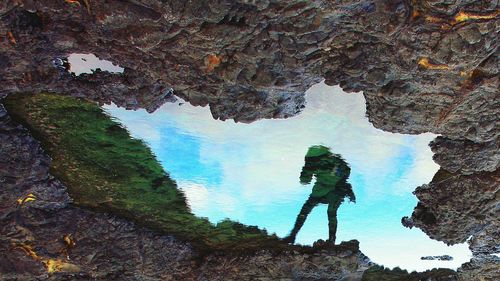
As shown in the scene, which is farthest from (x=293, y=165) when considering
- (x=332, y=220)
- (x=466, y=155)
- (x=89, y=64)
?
(x=89, y=64)

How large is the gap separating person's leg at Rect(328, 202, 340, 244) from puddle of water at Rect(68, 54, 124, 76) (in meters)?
2.70

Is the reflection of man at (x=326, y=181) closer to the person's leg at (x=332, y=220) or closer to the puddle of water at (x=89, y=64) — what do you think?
the person's leg at (x=332, y=220)

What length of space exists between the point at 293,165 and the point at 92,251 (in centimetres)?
274

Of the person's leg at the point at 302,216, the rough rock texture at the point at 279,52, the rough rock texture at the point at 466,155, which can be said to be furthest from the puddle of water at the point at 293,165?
the rough rock texture at the point at 279,52

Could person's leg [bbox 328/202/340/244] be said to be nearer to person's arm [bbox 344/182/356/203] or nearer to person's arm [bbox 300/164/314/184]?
person's arm [bbox 344/182/356/203]

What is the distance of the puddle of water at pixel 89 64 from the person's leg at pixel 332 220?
8.84 feet

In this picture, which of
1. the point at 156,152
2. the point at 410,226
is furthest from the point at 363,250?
the point at 156,152

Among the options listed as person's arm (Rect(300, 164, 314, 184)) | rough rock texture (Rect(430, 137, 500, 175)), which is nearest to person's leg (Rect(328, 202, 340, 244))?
person's arm (Rect(300, 164, 314, 184))

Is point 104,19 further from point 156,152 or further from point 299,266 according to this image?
point 299,266

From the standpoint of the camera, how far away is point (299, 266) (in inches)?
223

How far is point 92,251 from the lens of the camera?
538 cm

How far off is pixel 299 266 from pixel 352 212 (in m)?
1.17

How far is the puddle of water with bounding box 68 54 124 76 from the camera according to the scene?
11.8 ft

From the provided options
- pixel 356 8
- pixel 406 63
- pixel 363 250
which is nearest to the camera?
pixel 356 8
